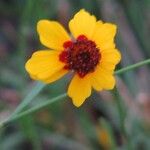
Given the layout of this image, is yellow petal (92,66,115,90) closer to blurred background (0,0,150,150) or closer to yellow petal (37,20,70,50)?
yellow petal (37,20,70,50)

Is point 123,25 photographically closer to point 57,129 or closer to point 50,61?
point 57,129

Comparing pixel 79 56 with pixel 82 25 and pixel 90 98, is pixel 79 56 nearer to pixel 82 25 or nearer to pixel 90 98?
pixel 82 25

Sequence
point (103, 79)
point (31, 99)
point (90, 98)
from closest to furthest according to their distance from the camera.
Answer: point (103, 79) → point (31, 99) → point (90, 98)

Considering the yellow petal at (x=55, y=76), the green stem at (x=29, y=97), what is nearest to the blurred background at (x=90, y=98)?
the green stem at (x=29, y=97)

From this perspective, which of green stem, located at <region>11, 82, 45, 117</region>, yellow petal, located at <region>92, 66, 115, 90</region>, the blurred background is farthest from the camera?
the blurred background

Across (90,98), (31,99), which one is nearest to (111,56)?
(31,99)

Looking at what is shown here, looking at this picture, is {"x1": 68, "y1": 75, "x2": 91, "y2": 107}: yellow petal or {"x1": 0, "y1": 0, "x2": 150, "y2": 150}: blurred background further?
{"x1": 0, "y1": 0, "x2": 150, "y2": 150}: blurred background

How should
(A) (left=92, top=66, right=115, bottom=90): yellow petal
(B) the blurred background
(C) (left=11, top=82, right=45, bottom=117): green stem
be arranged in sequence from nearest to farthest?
(A) (left=92, top=66, right=115, bottom=90): yellow petal, (C) (left=11, top=82, right=45, bottom=117): green stem, (B) the blurred background

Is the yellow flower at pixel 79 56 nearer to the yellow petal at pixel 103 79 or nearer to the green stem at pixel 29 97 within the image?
the yellow petal at pixel 103 79

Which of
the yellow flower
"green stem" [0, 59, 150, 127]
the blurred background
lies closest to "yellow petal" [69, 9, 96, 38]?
the yellow flower

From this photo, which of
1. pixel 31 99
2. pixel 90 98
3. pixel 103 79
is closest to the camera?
pixel 103 79
